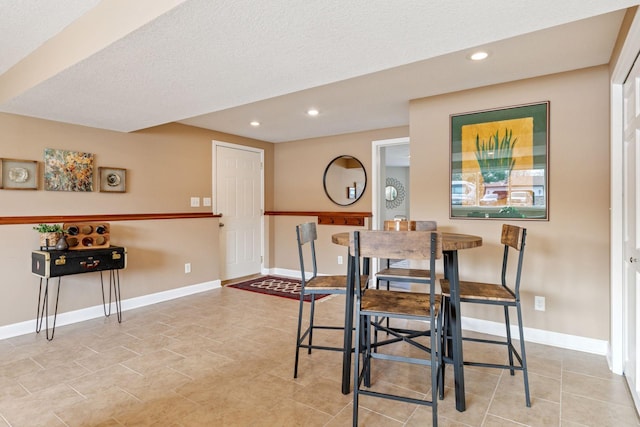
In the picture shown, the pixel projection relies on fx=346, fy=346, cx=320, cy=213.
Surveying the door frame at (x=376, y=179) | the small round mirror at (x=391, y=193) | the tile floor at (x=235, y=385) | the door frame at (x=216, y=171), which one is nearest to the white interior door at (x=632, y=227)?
the tile floor at (x=235, y=385)

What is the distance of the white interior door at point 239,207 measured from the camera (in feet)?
16.2

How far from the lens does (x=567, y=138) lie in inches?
105

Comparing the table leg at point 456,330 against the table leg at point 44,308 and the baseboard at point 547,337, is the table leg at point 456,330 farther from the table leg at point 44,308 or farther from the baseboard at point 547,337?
the table leg at point 44,308

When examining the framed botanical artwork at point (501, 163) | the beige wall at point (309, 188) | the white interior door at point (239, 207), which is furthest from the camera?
Answer: the white interior door at point (239, 207)

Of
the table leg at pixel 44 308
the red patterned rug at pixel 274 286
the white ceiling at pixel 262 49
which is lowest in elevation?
the red patterned rug at pixel 274 286

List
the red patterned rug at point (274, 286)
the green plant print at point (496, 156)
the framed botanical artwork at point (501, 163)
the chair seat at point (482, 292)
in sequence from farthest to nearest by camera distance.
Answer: the red patterned rug at point (274, 286) → the green plant print at point (496, 156) → the framed botanical artwork at point (501, 163) → the chair seat at point (482, 292)

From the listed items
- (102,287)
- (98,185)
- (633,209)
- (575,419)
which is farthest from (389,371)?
(98,185)

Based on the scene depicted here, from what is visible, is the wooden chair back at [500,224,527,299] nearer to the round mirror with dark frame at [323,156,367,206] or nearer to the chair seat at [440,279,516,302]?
the chair seat at [440,279,516,302]

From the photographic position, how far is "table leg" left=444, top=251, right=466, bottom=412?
1.88 m

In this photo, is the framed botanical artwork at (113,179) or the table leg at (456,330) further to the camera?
the framed botanical artwork at (113,179)

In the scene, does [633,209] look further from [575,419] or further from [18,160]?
[18,160]

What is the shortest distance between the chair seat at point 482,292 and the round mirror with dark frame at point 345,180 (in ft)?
8.93

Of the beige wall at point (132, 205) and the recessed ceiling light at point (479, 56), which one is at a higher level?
the recessed ceiling light at point (479, 56)

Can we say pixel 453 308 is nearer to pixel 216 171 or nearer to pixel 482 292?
pixel 482 292
